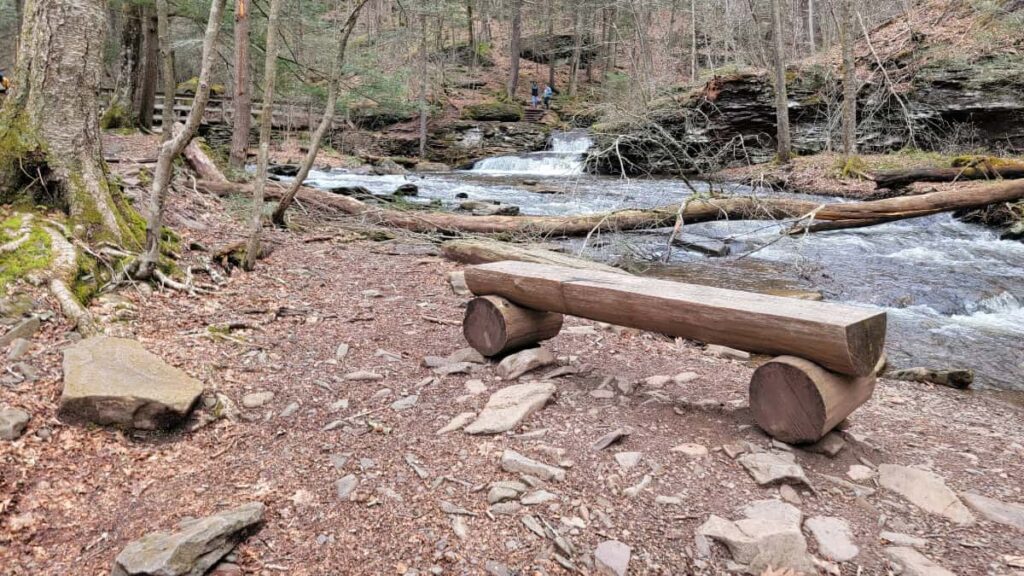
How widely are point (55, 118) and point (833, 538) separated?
6.14 meters

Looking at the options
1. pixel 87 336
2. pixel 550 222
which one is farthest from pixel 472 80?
pixel 87 336

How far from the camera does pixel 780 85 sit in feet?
57.6

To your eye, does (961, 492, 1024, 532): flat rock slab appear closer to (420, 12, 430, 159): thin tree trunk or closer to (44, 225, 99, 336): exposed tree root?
(44, 225, 99, 336): exposed tree root

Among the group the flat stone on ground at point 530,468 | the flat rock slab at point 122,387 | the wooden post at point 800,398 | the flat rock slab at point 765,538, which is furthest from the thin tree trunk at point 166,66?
the flat rock slab at point 765,538

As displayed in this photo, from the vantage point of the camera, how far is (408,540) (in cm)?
241

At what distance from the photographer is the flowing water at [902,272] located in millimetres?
6000

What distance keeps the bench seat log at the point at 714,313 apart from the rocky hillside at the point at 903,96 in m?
9.98

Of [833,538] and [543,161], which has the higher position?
[543,161]

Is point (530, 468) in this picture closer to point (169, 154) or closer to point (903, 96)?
point (169, 154)

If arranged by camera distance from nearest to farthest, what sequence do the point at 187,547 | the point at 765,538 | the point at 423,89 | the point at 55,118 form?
the point at 187,547 → the point at 765,538 → the point at 55,118 → the point at 423,89

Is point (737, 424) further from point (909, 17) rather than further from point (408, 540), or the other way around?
point (909, 17)

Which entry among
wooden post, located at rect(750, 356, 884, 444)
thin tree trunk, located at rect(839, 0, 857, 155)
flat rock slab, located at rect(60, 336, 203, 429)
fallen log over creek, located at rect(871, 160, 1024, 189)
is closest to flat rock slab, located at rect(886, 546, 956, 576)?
wooden post, located at rect(750, 356, 884, 444)

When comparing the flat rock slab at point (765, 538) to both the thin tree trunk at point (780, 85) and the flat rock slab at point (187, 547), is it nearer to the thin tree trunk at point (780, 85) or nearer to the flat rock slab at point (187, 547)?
the flat rock slab at point (187, 547)

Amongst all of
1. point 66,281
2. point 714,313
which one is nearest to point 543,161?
point 66,281
